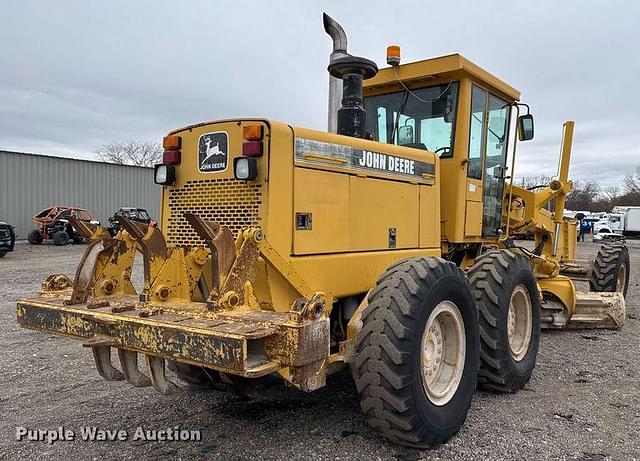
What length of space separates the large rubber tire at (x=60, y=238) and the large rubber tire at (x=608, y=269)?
21.7m

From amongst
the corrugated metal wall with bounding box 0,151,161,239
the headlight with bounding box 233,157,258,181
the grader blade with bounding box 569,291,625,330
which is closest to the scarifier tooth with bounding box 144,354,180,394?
the headlight with bounding box 233,157,258,181

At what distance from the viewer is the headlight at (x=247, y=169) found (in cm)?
380

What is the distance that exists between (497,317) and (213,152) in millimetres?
2690

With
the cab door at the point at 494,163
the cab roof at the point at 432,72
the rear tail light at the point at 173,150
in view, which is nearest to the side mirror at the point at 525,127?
the cab door at the point at 494,163

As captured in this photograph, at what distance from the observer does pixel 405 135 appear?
18.9 ft

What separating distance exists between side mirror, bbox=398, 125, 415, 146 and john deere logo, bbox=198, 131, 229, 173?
7.52 ft

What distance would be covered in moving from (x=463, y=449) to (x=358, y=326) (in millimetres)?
1125

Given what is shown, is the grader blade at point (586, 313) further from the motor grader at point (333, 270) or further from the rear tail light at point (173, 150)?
the rear tail light at point (173, 150)

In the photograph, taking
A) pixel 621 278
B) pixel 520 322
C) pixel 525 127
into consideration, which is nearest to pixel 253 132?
pixel 520 322

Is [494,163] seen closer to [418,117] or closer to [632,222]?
[418,117]

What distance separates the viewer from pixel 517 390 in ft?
16.7

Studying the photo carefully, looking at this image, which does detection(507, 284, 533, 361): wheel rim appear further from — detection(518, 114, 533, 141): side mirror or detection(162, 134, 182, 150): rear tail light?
detection(162, 134, 182, 150): rear tail light

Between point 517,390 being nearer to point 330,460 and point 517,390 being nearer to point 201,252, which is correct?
point 330,460

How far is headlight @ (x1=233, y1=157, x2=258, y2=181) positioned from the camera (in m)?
3.80
